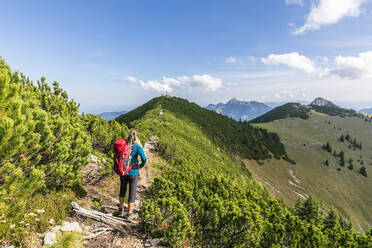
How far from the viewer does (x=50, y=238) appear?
4.18 metres

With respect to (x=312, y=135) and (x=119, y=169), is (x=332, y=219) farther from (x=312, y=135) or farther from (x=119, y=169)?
(x=312, y=135)

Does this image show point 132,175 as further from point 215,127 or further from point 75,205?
point 215,127

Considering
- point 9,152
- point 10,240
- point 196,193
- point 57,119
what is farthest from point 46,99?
point 196,193

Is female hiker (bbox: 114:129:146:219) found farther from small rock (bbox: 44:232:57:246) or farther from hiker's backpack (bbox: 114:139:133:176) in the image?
small rock (bbox: 44:232:57:246)

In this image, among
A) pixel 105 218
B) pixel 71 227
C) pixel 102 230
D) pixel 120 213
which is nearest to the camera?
pixel 71 227

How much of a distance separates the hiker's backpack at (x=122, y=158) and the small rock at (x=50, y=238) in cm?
212

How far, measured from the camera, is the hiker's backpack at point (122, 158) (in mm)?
5605

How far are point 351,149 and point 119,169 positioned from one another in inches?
8175

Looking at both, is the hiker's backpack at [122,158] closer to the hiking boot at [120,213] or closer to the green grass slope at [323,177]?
the hiking boot at [120,213]

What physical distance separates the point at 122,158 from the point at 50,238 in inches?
99.7

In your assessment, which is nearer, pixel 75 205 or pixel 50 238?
pixel 50 238

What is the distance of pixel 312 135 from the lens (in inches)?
6363

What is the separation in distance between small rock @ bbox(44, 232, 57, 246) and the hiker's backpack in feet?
6.95

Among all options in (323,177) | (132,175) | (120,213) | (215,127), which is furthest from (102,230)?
(323,177)
